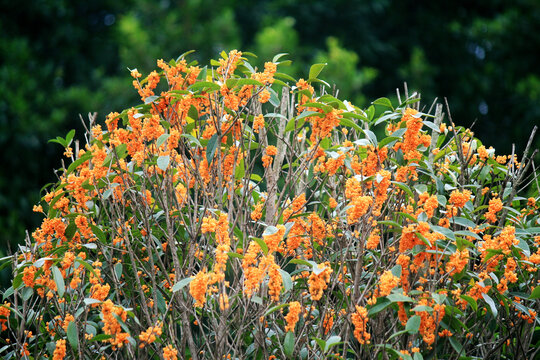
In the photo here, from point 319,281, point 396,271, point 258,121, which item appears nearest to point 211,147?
point 258,121

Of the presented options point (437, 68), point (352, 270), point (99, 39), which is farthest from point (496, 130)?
point (352, 270)

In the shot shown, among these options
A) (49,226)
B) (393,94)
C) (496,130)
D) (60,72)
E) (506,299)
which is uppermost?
(49,226)

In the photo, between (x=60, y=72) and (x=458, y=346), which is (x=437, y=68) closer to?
(x=60, y=72)

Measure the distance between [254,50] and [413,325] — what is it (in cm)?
874

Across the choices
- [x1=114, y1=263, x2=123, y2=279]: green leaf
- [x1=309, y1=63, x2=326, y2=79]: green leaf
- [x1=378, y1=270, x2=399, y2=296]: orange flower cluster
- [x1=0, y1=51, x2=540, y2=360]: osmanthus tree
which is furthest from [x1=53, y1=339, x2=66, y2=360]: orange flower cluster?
[x1=309, y1=63, x2=326, y2=79]: green leaf

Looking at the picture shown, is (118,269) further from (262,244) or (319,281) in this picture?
(319,281)

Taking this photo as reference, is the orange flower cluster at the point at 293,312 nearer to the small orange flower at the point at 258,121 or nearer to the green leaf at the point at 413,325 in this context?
the green leaf at the point at 413,325

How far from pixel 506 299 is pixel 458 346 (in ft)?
0.80

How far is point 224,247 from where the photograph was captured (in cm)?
175

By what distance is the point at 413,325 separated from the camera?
1812 millimetres

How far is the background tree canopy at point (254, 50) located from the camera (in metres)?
9.14

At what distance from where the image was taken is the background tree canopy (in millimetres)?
9141

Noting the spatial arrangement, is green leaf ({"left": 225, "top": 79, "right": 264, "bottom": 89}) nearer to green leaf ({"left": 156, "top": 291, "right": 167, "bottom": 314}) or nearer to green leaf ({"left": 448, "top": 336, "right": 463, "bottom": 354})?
green leaf ({"left": 156, "top": 291, "right": 167, "bottom": 314})

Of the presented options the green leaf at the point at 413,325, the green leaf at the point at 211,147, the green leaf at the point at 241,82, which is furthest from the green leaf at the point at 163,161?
the green leaf at the point at 413,325
